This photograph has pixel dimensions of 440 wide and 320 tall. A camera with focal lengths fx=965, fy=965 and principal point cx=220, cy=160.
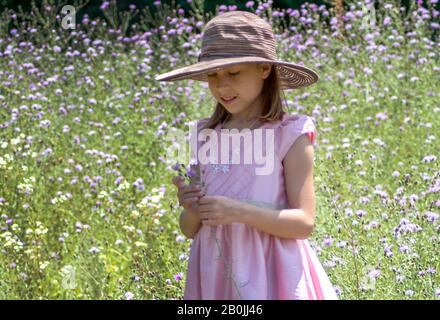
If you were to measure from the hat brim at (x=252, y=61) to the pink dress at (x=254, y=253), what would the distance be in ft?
0.48

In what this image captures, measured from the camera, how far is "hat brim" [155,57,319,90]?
7.83 ft

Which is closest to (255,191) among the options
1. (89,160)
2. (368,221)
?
(368,221)

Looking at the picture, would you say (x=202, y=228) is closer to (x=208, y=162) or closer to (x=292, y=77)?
(x=208, y=162)

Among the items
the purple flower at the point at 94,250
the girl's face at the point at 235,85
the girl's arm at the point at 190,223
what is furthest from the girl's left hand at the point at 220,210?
the purple flower at the point at 94,250

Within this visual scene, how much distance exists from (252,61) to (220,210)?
0.39 m

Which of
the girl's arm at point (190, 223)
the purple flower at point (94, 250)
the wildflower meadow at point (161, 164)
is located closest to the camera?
the girl's arm at point (190, 223)

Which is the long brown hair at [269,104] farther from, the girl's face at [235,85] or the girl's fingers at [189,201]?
the girl's fingers at [189,201]

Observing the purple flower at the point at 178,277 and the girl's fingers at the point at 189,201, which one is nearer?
the girl's fingers at the point at 189,201

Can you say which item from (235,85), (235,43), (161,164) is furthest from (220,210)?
(161,164)

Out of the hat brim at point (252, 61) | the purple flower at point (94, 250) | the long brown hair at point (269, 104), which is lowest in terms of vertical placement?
the purple flower at point (94, 250)

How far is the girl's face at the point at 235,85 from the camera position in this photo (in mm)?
2441

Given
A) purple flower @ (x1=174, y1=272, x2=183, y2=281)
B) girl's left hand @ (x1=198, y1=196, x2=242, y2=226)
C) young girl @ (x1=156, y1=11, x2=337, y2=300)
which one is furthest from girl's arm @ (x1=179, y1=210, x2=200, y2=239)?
purple flower @ (x1=174, y1=272, x2=183, y2=281)

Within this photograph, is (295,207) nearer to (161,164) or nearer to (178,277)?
(178,277)

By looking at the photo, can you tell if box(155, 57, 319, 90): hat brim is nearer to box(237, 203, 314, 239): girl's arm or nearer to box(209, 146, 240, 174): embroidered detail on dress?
box(209, 146, 240, 174): embroidered detail on dress
